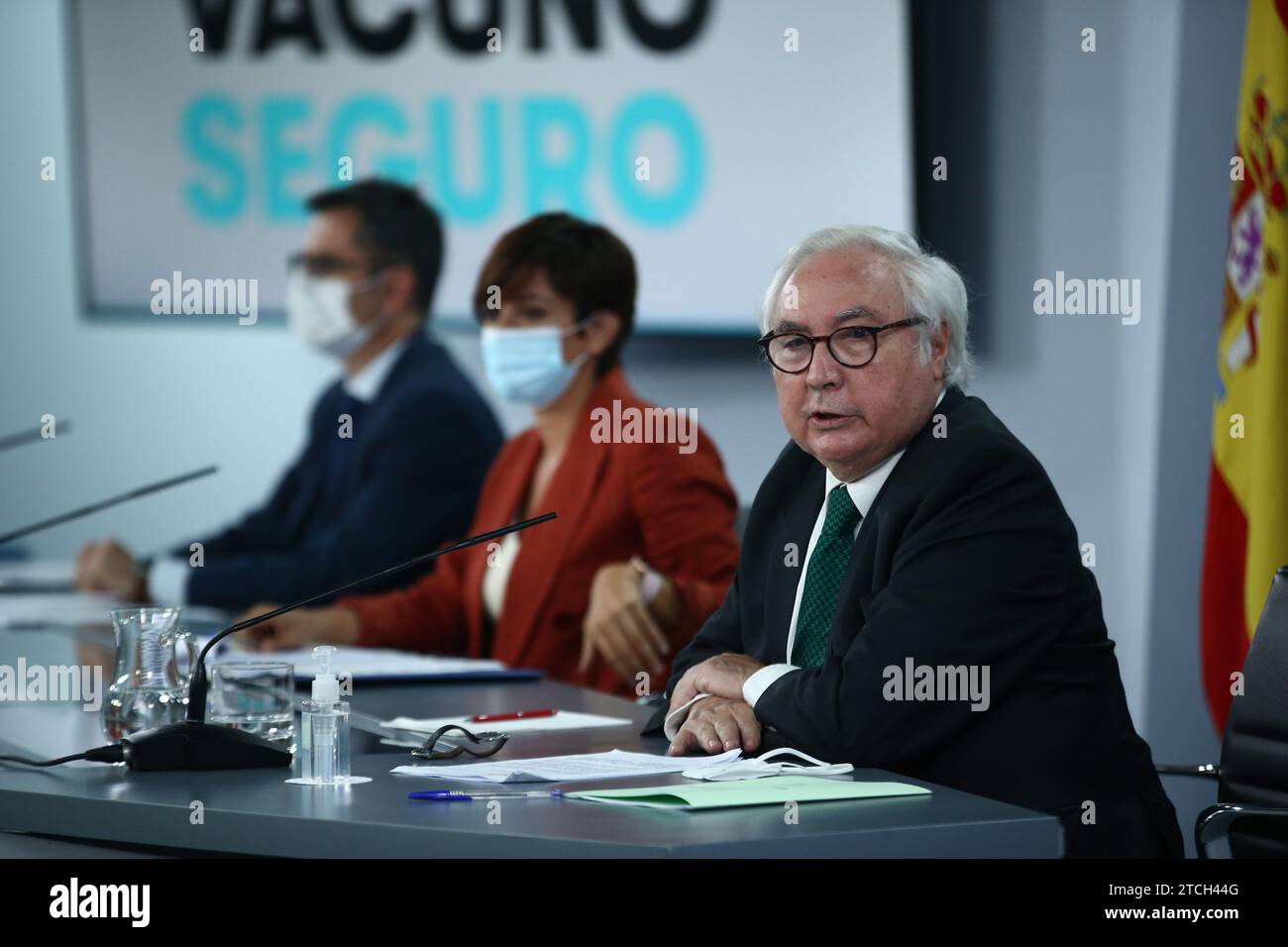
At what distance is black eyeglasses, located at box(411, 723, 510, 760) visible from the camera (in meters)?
1.86

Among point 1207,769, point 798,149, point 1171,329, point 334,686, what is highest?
point 798,149

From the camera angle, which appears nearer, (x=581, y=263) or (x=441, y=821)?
(x=441, y=821)

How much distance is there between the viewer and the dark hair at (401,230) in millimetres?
4922

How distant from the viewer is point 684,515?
3320 mm

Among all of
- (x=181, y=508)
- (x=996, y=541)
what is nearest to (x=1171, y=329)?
(x=996, y=541)

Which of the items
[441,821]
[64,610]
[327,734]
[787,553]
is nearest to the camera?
[441,821]

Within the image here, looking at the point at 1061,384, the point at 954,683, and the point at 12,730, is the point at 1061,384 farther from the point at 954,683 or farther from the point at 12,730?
the point at 12,730

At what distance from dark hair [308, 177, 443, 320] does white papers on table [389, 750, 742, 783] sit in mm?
3292

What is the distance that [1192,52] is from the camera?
149 inches

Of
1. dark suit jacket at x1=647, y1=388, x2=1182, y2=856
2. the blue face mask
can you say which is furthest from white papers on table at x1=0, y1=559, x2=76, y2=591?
dark suit jacket at x1=647, y1=388, x2=1182, y2=856

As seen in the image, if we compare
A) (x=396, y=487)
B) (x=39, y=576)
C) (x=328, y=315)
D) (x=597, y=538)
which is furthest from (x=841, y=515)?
(x=39, y=576)

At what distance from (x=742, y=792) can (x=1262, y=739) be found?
106cm

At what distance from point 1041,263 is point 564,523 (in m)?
1.57

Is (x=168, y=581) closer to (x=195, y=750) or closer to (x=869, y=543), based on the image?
(x=195, y=750)
